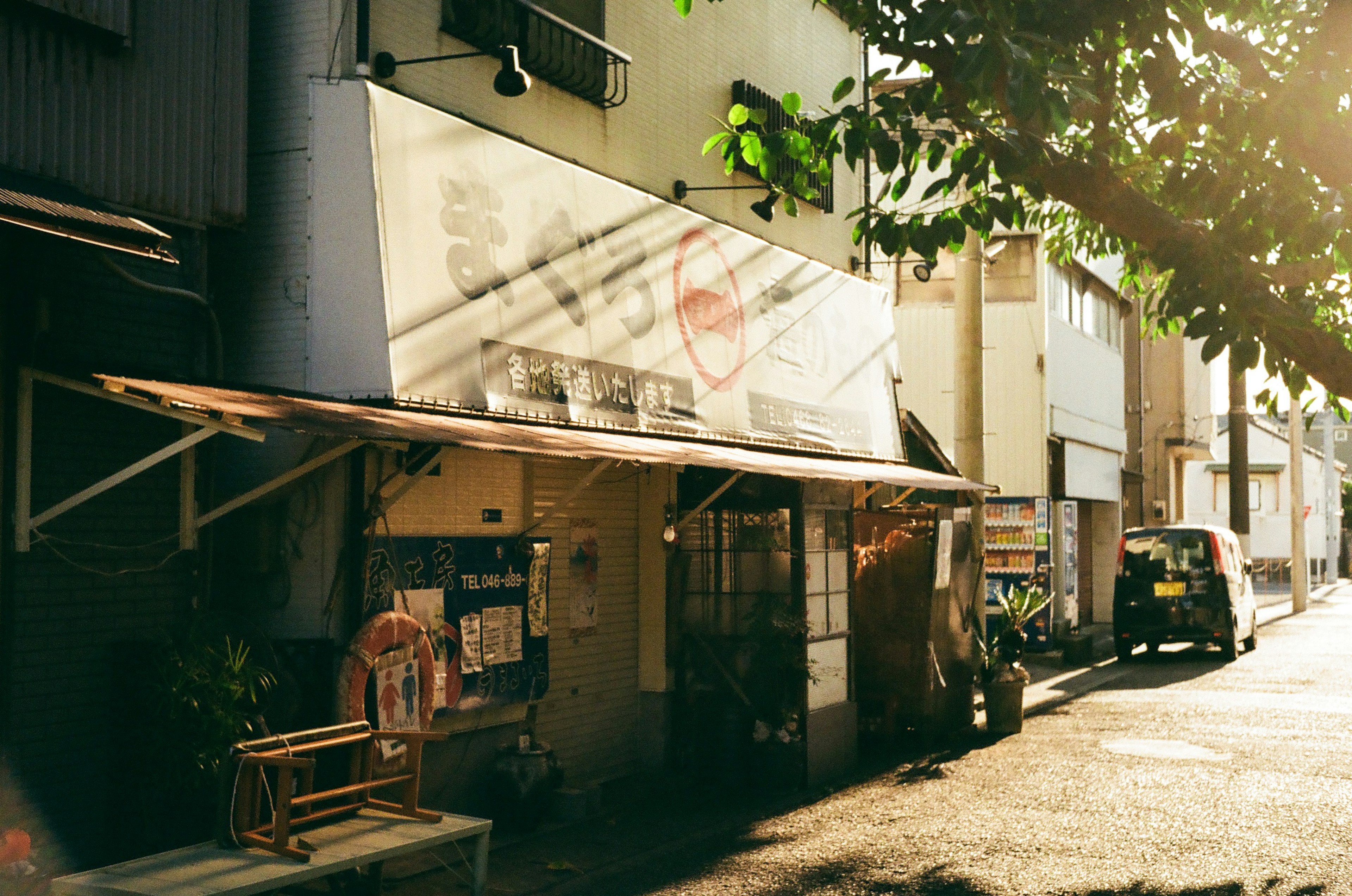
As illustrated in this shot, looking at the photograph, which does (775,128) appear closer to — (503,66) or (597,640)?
(503,66)

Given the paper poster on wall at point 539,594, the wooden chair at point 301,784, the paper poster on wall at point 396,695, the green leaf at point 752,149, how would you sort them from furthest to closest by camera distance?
the paper poster on wall at point 539,594
the green leaf at point 752,149
the paper poster on wall at point 396,695
the wooden chair at point 301,784

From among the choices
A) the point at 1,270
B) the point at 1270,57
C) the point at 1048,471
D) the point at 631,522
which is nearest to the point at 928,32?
the point at 1270,57

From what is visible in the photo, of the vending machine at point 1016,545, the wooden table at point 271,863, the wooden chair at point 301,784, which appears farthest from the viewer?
the vending machine at point 1016,545

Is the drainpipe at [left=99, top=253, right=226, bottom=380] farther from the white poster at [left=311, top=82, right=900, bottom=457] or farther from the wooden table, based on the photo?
the wooden table

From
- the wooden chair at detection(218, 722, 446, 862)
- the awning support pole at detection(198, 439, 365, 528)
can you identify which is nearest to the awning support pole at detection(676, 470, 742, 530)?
the wooden chair at detection(218, 722, 446, 862)

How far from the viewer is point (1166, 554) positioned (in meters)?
22.0

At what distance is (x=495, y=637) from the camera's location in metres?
9.61

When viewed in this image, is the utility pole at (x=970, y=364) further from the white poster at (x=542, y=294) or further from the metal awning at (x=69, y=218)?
the metal awning at (x=69, y=218)

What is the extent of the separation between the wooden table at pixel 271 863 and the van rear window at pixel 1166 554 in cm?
1749

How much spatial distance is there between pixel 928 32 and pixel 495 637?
510 centimetres

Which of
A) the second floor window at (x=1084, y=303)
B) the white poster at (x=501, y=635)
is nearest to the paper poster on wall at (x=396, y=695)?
the white poster at (x=501, y=635)

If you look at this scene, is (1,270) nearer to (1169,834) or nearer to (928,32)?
(928,32)

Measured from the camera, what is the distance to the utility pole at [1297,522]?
35.7 metres

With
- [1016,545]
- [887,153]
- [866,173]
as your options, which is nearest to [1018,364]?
[1016,545]
